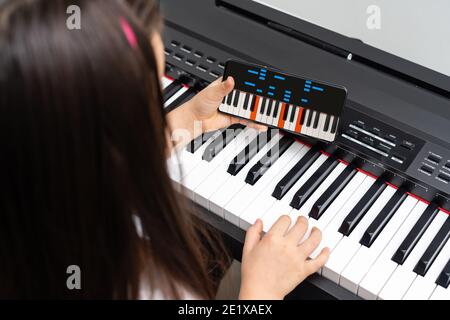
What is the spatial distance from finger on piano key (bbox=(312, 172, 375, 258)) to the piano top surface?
6.4 inches

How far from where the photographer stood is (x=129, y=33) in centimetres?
73

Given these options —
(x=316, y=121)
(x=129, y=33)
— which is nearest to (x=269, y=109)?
(x=316, y=121)

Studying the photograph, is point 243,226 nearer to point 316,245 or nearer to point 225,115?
point 316,245

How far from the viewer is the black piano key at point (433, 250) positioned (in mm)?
1136

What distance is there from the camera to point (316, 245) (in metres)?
1.17

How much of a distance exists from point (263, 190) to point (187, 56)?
1.43ft

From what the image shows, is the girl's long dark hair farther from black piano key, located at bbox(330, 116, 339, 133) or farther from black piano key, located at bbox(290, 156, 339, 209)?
black piano key, located at bbox(330, 116, 339, 133)

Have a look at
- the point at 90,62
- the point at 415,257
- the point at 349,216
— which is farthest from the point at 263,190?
the point at 90,62

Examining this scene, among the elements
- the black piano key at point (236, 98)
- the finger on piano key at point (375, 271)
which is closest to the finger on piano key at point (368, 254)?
the finger on piano key at point (375, 271)

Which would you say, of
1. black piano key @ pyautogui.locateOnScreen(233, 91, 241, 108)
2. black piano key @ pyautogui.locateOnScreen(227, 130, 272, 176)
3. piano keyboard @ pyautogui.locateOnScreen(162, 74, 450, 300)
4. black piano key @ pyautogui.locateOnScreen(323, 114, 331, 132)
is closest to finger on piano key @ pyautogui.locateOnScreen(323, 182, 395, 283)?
piano keyboard @ pyautogui.locateOnScreen(162, 74, 450, 300)

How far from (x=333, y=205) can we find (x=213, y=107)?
385 mm

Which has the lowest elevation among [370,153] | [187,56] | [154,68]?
[370,153]

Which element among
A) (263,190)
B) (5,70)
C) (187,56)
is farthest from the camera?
(187,56)

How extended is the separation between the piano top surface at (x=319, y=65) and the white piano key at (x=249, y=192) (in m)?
0.23
